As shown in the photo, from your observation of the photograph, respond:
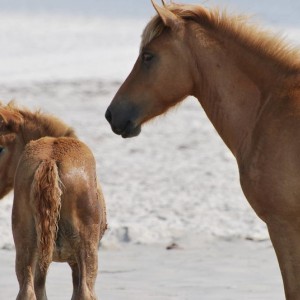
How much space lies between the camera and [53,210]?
599cm

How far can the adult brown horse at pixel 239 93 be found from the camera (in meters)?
6.02

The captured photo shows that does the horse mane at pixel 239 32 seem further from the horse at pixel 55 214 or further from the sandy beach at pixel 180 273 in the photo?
the sandy beach at pixel 180 273

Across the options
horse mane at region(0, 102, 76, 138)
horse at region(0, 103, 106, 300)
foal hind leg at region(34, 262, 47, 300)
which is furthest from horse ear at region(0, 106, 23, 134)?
foal hind leg at region(34, 262, 47, 300)

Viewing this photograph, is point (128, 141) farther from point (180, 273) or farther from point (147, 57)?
point (147, 57)

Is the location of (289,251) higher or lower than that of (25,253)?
higher

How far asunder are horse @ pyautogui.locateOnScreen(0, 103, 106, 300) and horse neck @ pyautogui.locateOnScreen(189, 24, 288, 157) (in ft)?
2.93

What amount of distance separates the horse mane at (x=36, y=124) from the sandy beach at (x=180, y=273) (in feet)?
4.64

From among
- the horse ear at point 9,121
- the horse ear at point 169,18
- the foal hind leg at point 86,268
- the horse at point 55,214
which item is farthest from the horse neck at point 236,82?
the horse ear at point 9,121

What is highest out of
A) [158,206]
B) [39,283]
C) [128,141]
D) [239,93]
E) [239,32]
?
[239,32]

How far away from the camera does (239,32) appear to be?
633cm

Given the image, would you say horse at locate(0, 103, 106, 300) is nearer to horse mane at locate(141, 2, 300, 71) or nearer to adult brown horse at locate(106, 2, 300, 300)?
adult brown horse at locate(106, 2, 300, 300)

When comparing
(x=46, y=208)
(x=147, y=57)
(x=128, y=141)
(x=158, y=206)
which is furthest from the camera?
(x=128, y=141)

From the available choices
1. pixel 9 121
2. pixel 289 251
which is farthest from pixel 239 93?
pixel 9 121

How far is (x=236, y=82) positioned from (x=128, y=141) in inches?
350
